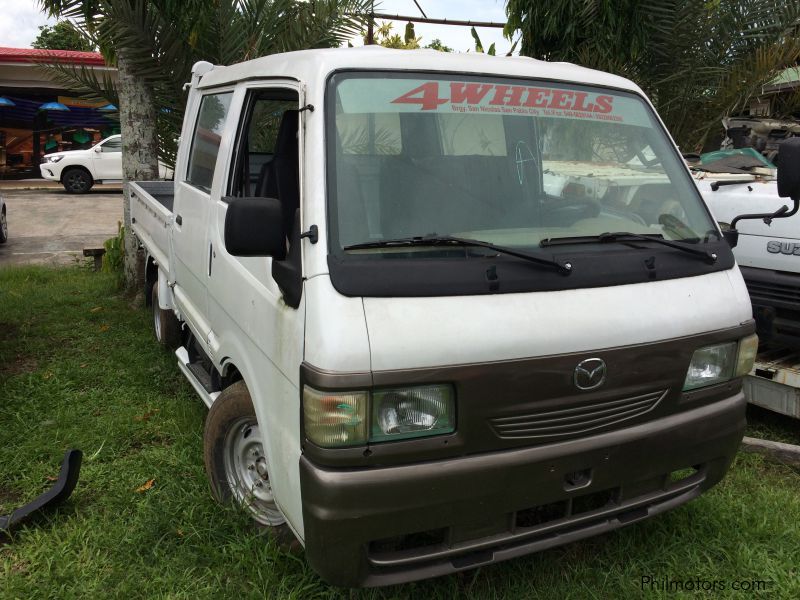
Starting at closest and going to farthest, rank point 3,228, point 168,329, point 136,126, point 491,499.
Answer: point 491,499 < point 168,329 < point 136,126 < point 3,228

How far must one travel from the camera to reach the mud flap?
3.30 meters

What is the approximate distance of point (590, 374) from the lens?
2.46 meters

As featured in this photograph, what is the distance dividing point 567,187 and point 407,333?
122 centimetres

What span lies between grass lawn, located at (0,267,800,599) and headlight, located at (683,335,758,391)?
34.2 inches

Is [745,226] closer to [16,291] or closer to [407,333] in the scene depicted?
[407,333]

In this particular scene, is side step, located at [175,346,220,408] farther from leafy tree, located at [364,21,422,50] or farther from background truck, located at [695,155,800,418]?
leafy tree, located at [364,21,422,50]

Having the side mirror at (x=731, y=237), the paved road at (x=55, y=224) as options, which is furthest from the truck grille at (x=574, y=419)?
the paved road at (x=55, y=224)

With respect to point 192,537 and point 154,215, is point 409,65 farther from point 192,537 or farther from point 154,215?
point 154,215

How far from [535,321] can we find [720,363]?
95cm

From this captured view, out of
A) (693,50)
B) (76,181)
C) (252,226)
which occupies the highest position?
(693,50)

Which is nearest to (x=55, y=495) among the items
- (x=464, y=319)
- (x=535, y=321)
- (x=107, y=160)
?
(x=464, y=319)

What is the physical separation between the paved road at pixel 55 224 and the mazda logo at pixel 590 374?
32.4 ft

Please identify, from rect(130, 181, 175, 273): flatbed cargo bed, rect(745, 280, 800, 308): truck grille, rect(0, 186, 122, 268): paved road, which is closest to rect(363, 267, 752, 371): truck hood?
rect(745, 280, 800, 308): truck grille

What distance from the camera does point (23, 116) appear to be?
75.0 feet
